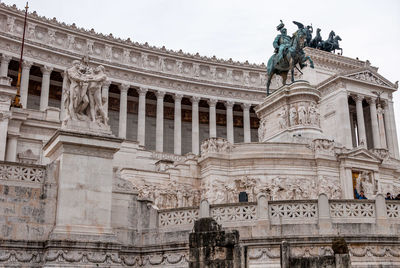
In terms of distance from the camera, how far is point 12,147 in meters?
37.8

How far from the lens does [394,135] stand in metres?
78.0

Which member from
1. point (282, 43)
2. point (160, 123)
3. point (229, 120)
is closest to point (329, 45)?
point (229, 120)

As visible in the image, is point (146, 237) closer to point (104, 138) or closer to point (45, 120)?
point (104, 138)

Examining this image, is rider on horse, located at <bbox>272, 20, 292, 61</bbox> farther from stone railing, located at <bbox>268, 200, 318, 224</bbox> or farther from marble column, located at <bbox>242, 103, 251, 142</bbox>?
marble column, located at <bbox>242, 103, 251, 142</bbox>

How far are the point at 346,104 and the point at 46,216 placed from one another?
2552 inches

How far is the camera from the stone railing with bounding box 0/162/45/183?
1499 cm

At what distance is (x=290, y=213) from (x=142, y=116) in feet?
180

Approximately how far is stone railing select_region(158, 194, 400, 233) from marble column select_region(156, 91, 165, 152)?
5169cm

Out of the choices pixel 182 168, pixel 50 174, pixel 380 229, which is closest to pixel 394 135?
pixel 182 168

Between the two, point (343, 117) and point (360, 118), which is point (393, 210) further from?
point (360, 118)

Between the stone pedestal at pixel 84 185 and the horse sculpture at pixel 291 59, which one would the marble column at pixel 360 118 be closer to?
the horse sculpture at pixel 291 59

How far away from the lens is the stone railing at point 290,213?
16.2 meters

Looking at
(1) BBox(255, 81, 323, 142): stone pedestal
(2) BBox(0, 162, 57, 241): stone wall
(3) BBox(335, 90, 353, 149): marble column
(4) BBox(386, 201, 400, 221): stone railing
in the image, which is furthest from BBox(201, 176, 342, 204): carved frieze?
(3) BBox(335, 90, 353, 149): marble column

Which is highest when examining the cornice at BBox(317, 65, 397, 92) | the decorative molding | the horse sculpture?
the cornice at BBox(317, 65, 397, 92)
